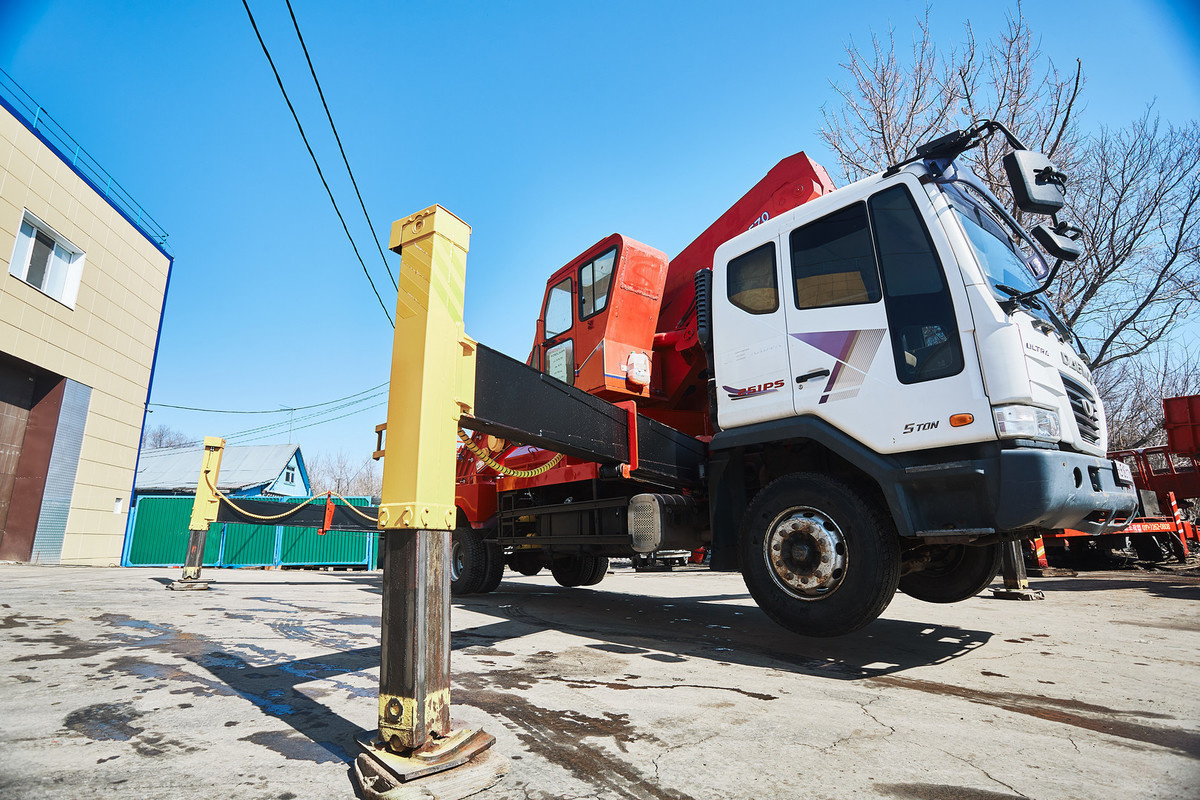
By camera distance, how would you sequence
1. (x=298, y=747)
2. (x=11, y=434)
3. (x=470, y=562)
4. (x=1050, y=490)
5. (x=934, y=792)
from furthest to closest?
(x=11, y=434) → (x=470, y=562) → (x=1050, y=490) → (x=298, y=747) → (x=934, y=792)

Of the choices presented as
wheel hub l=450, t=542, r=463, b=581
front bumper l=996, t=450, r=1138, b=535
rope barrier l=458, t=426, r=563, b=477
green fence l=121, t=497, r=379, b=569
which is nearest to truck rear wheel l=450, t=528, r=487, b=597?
wheel hub l=450, t=542, r=463, b=581

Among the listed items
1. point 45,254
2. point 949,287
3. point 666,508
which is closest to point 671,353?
point 666,508

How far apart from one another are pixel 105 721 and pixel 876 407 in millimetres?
4304

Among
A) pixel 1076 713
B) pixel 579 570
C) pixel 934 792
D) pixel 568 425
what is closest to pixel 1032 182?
pixel 1076 713

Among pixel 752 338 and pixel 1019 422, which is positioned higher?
pixel 752 338

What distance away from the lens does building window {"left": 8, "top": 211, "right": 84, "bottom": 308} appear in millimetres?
12883

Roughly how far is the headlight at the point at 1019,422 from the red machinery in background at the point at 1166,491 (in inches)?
297

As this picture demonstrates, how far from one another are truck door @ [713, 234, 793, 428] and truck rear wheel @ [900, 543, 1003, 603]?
1761mm

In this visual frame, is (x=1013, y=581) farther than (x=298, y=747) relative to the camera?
Yes

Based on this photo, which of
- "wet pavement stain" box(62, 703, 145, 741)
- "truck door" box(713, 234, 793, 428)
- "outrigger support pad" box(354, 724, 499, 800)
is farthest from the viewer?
"truck door" box(713, 234, 793, 428)

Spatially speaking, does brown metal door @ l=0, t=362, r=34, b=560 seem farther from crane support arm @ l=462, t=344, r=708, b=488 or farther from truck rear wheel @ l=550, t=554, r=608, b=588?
crane support arm @ l=462, t=344, r=708, b=488

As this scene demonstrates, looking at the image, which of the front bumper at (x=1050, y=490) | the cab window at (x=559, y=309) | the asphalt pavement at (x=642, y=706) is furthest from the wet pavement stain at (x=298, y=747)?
the cab window at (x=559, y=309)

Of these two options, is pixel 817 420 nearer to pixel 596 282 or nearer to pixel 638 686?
pixel 638 686

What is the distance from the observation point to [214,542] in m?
18.5
